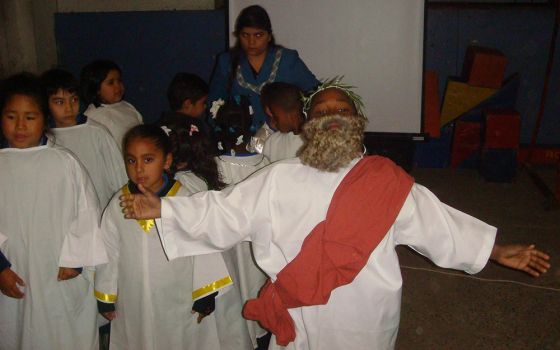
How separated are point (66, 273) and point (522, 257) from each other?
1.77 metres

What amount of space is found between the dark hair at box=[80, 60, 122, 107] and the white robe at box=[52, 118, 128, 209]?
53 cm

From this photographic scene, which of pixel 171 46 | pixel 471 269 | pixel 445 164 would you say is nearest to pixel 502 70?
pixel 445 164

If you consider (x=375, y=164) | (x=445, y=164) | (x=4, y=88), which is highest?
(x=4, y=88)

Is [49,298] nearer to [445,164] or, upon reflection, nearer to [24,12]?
[24,12]

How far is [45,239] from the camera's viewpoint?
89.0 inches

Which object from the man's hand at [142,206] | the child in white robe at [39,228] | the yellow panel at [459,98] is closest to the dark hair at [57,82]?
the child in white robe at [39,228]

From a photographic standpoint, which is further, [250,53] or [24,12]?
[24,12]

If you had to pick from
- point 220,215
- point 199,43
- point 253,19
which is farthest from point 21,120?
point 199,43

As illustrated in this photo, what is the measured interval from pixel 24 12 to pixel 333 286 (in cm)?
534

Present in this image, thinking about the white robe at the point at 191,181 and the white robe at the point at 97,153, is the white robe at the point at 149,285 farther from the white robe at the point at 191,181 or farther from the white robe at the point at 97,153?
the white robe at the point at 97,153

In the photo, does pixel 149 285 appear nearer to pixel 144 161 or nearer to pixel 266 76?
pixel 144 161

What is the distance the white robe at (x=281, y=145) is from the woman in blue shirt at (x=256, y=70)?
1.62ft

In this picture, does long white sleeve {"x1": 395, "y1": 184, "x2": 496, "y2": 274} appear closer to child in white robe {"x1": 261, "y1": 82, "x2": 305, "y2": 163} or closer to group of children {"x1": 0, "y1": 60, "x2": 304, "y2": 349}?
group of children {"x1": 0, "y1": 60, "x2": 304, "y2": 349}

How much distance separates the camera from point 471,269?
1.99m
